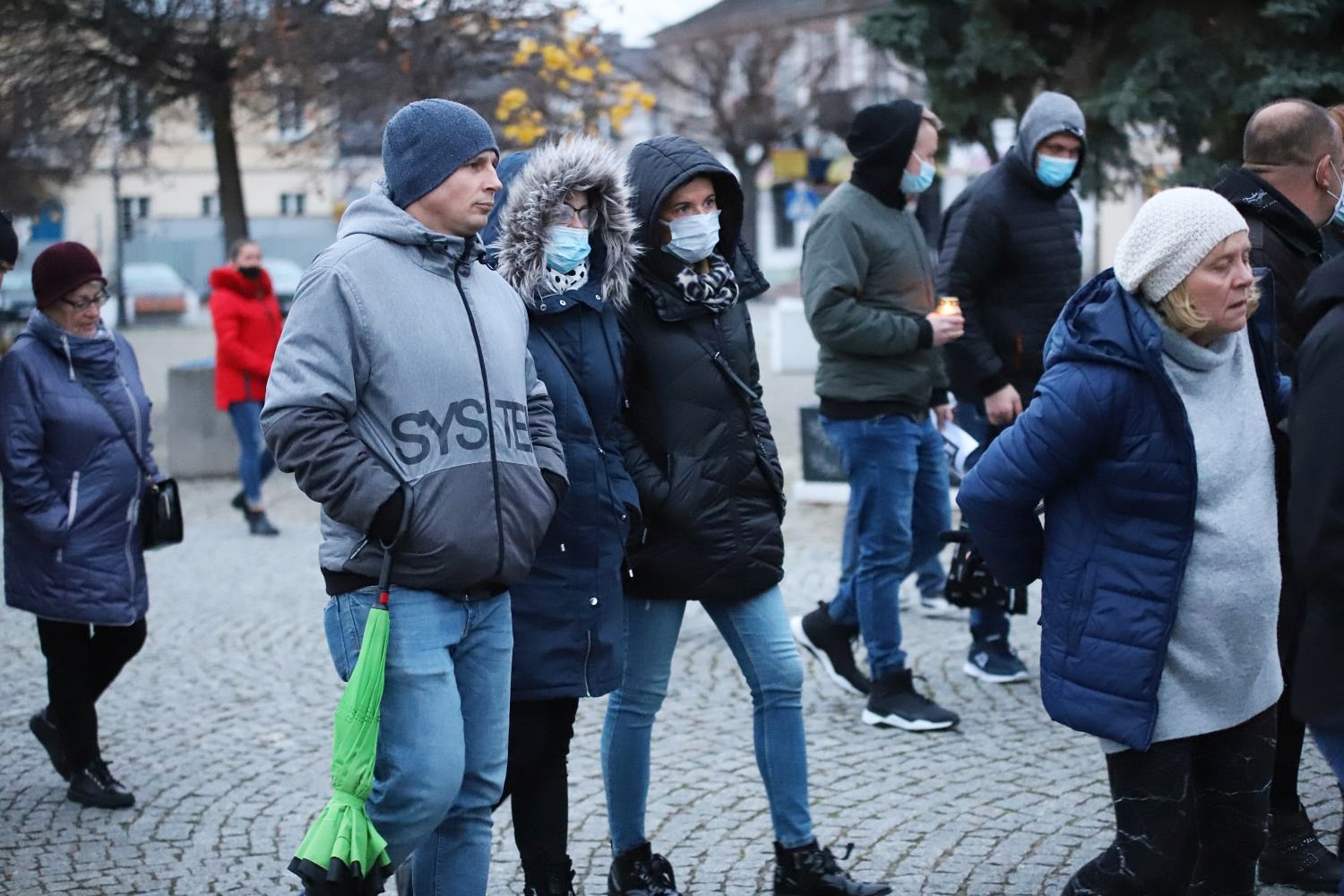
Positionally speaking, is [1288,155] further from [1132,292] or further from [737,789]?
[737,789]

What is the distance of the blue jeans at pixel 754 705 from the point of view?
4445mm

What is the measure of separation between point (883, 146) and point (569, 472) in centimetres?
248

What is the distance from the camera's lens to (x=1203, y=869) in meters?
3.71

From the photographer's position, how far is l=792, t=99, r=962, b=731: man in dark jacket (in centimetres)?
592

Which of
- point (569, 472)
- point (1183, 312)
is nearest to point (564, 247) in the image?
point (569, 472)

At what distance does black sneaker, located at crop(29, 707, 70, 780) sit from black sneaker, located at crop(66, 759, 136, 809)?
10 centimetres

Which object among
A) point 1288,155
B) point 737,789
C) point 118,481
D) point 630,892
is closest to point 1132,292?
point 1288,155

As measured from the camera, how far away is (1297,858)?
176 inches

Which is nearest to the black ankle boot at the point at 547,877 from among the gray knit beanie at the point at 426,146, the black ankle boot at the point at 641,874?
the black ankle boot at the point at 641,874

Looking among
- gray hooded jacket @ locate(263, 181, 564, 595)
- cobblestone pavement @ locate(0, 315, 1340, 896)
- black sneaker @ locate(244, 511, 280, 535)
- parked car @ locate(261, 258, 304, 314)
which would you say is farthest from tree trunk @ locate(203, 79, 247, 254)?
parked car @ locate(261, 258, 304, 314)

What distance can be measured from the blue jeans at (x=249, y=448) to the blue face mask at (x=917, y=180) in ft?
20.1

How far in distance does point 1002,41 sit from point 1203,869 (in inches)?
359

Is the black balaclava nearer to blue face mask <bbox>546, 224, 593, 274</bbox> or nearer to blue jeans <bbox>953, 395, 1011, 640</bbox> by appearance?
blue jeans <bbox>953, 395, 1011, 640</bbox>

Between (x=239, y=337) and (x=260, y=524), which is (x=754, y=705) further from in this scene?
(x=239, y=337)
